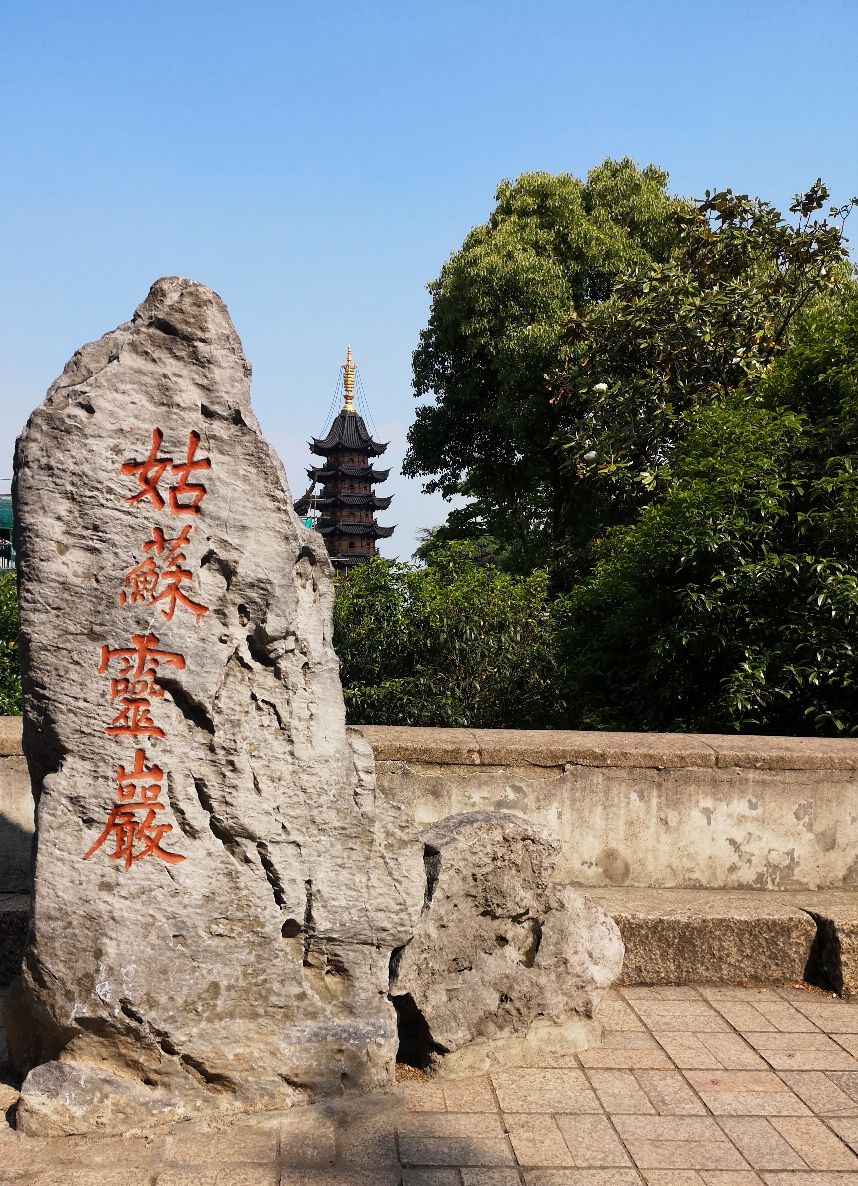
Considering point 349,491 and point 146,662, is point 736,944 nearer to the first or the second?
point 146,662

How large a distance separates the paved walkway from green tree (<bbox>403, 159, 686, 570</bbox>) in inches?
531

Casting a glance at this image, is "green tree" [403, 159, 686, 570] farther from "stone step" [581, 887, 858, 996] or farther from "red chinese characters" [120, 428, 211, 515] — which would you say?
"red chinese characters" [120, 428, 211, 515]

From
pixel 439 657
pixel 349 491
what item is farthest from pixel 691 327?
pixel 349 491

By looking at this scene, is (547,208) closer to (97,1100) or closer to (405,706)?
(405,706)

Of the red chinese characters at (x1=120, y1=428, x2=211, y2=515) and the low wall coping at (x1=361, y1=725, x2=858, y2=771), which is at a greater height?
the red chinese characters at (x1=120, y1=428, x2=211, y2=515)

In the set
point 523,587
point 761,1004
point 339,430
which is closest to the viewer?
point 761,1004

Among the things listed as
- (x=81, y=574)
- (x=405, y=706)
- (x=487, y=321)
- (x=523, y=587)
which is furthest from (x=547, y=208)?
(x=81, y=574)

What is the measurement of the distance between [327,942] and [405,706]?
12.2 ft

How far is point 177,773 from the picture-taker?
11.4ft

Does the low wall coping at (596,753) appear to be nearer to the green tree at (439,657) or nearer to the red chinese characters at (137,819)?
the red chinese characters at (137,819)

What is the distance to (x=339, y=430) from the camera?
35.4 metres

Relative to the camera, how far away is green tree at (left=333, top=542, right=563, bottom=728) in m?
7.37

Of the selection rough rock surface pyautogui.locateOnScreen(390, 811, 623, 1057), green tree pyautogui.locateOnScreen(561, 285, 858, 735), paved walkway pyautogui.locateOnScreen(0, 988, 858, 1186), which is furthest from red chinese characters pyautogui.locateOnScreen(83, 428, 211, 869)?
green tree pyautogui.locateOnScreen(561, 285, 858, 735)

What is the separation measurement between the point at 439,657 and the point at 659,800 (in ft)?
9.33
